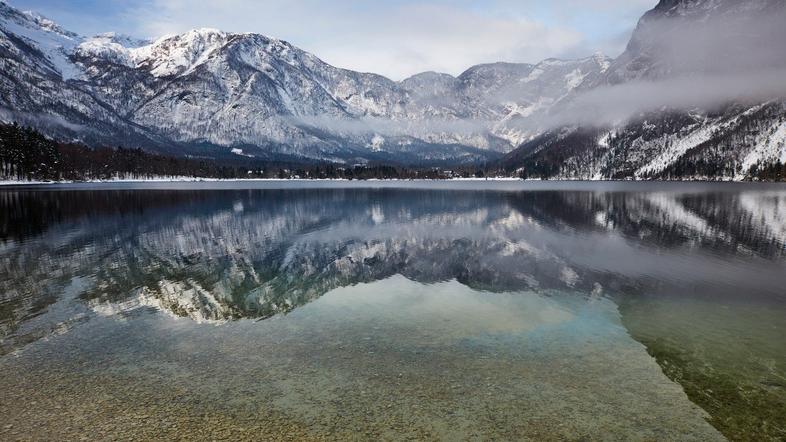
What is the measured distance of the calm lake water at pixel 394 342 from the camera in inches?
612

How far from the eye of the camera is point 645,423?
50.6 feet

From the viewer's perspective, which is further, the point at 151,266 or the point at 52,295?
the point at 151,266

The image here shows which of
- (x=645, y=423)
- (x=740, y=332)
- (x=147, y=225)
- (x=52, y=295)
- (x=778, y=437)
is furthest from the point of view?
(x=147, y=225)

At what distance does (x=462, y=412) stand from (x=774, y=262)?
1657 inches

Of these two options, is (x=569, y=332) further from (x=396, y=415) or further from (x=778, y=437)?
(x=396, y=415)

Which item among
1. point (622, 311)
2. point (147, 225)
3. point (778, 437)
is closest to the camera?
point (778, 437)

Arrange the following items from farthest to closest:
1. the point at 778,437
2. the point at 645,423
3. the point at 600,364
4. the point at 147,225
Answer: the point at 147,225, the point at 600,364, the point at 645,423, the point at 778,437

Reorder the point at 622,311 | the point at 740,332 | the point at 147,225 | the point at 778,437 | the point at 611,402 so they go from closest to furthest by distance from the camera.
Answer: the point at 778,437 → the point at 611,402 → the point at 740,332 → the point at 622,311 → the point at 147,225

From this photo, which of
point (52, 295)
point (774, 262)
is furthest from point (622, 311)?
point (52, 295)

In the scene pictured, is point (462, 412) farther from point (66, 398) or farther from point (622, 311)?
point (622, 311)

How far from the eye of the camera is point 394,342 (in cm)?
2309

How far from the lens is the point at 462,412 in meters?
16.0

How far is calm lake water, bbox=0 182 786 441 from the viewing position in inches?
612

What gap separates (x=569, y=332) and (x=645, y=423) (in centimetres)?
930
